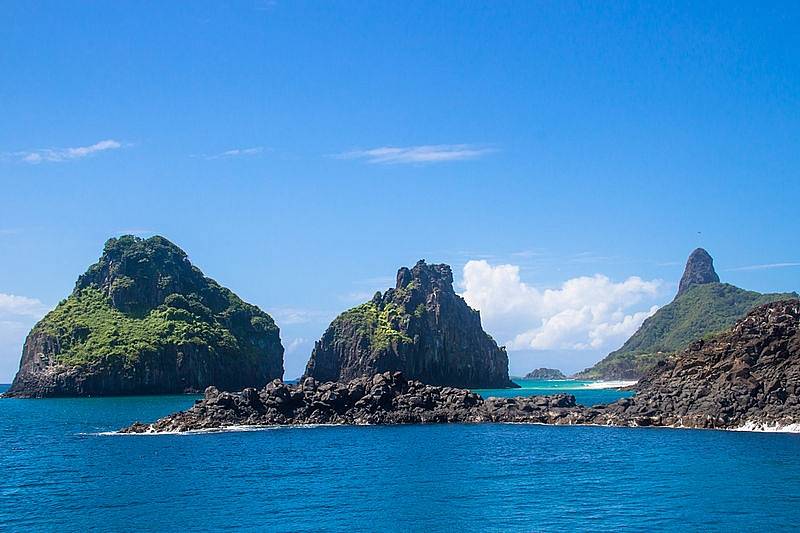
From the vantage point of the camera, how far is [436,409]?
5128 inches

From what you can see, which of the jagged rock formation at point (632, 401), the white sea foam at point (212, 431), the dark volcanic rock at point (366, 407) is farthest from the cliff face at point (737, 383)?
the white sea foam at point (212, 431)

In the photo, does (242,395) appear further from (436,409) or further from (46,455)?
(46,455)

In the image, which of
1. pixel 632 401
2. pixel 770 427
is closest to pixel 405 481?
pixel 770 427

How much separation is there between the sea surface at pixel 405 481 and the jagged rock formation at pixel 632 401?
6.43 metres

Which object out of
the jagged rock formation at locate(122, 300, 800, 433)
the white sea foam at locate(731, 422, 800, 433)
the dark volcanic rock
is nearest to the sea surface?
the white sea foam at locate(731, 422, 800, 433)

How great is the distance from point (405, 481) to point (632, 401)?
2390 inches

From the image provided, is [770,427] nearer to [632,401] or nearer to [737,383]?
[737,383]

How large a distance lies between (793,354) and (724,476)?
1772 inches

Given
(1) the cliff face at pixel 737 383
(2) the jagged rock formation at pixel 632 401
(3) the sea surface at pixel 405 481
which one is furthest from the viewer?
(2) the jagged rock formation at pixel 632 401

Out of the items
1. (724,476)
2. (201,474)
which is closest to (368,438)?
(201,474)

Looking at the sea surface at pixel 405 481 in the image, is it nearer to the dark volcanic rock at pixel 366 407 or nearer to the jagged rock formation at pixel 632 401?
the jagged rock formation at pixel 632 401

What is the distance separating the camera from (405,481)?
7138cm

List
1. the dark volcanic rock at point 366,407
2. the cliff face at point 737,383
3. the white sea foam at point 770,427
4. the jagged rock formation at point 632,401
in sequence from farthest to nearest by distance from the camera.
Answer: the dark volcanic rock at point 366,407 < the jagged rock formation at point 632,401 < the cliff face at point 737,383 < the white sea foam at point 770,427

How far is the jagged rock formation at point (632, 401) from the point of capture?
10438 centimetres
